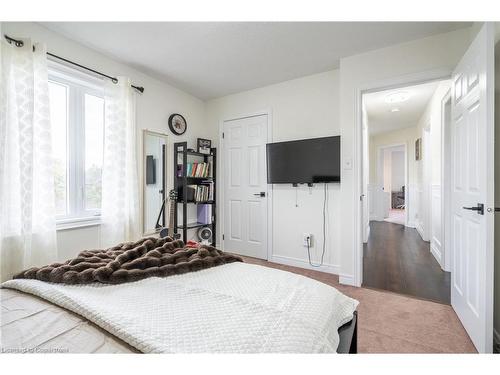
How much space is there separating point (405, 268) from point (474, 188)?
181cm

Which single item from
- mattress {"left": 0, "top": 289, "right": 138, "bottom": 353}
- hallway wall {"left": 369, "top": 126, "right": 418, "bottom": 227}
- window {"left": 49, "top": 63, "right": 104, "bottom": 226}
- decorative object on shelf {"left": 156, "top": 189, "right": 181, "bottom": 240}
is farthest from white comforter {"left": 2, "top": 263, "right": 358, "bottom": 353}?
hallway wall {"left": 369, "top": 126, "right": 418, "bottom": 227}

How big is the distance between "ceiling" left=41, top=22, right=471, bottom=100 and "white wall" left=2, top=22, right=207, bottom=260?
8 centimetres

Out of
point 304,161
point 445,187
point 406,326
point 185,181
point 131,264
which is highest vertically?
point 304,161

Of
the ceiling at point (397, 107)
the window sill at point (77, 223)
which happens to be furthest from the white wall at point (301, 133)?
the window sill at point (77, 223)

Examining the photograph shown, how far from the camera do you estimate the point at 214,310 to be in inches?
33.0

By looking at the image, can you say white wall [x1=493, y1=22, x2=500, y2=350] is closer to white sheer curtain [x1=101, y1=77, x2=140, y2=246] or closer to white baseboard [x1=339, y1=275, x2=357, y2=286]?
white baseboard [x1=339, y1=275, x2=357, y2=286]

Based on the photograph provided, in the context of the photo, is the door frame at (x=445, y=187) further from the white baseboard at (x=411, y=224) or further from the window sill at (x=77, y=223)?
the window sill at (x=77, y=223)

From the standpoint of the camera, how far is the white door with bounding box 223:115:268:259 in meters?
3.39

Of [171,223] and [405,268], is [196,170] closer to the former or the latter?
[171,223]

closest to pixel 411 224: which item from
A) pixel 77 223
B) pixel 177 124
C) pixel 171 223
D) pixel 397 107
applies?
pixel 397 107
